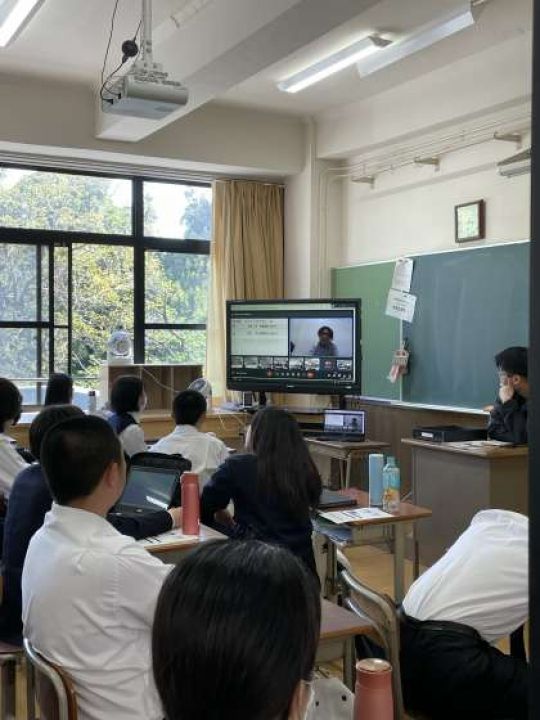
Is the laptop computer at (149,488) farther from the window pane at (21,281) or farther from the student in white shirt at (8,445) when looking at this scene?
the window pane at (21,281)

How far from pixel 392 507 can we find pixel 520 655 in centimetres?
110

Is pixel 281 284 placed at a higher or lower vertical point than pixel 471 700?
higher

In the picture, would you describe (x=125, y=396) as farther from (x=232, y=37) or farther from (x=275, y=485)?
(x=232, y=37)

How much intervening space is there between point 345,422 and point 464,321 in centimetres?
109

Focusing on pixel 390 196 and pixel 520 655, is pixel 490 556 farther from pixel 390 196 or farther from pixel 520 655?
pixel 390 196

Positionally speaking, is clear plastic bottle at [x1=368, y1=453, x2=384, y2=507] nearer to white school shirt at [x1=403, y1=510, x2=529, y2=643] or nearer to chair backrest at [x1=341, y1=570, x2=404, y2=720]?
white school shirt at [x1=403, y1=510, x2=529, y2=643]

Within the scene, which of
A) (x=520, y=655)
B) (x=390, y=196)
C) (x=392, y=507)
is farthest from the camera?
(x=390, y=196)

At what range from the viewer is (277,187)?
7367 mm

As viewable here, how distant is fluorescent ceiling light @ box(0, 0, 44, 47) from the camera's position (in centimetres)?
421

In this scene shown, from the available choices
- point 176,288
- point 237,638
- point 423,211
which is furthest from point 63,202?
point 237,638

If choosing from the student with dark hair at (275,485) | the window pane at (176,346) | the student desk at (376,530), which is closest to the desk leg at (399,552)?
the student desk at (376,530)

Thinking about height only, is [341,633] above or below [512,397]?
below

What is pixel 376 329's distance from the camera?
6.44 m

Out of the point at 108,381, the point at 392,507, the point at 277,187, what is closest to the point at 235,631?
the point at 392,507
